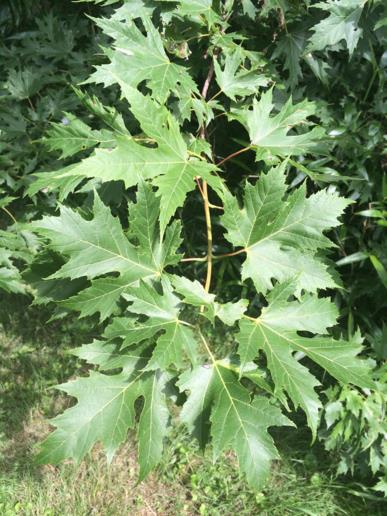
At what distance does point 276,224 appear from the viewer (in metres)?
1.35

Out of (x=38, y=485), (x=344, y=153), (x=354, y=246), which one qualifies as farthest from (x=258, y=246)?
(x=38, y=485)

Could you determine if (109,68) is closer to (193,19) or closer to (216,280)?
(193,19)

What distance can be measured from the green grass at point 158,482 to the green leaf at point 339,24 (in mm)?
1752

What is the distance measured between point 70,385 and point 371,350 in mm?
1763

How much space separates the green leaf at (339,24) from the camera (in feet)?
6.15

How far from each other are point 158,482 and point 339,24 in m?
2.02

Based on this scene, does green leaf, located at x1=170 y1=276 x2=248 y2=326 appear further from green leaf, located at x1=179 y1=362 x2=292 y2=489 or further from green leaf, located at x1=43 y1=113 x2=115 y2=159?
green leaf, located at x1=43 y1=113 x2=115 y2=159

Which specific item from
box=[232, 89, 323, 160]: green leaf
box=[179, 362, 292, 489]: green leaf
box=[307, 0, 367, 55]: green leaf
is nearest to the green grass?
box=[179, 362, 292, 489]: green leaf

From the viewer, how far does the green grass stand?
233cm

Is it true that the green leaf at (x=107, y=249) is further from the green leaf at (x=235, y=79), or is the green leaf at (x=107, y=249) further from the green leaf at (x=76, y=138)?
the green leaf at (x=235, y=79)

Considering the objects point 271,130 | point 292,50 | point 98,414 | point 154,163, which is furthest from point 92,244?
point 292,50

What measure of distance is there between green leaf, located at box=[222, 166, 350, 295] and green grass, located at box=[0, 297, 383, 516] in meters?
1.41

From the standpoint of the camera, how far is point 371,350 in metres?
2.62

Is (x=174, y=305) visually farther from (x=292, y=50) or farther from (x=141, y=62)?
(x=292, y=50)
